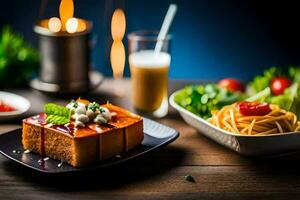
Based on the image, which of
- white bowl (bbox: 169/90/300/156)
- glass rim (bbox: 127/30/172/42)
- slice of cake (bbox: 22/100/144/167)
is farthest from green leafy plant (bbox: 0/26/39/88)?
white bowl (bbox: 169/90/300/156)

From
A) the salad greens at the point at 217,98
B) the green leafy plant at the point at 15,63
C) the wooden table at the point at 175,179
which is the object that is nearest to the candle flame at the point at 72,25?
the green leafy plant at the point at 15,63

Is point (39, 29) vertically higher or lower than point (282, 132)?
higher

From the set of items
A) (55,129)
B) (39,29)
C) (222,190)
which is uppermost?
(39,29)

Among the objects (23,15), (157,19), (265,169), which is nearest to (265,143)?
(265,169)

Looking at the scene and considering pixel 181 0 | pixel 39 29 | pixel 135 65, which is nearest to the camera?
pixel 135 65

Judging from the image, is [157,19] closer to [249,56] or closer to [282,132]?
[249,56]
